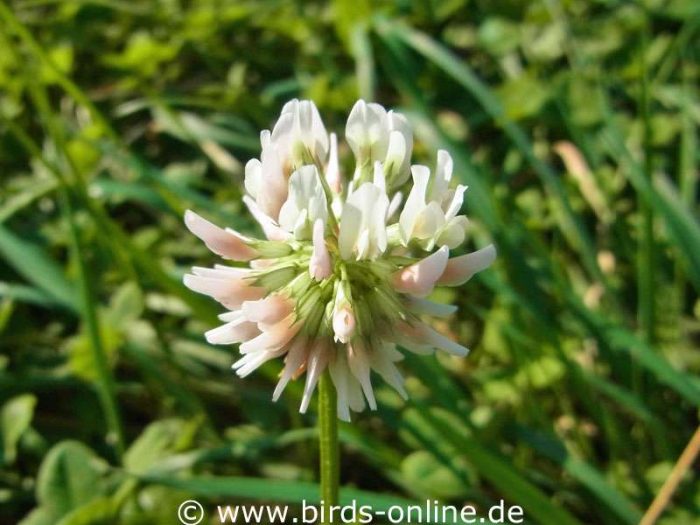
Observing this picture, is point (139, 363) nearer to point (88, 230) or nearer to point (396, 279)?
point (88, 230)

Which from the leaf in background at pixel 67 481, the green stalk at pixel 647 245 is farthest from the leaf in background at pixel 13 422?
the green stalk at pixel 647 245

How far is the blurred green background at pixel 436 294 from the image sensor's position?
151 centimetres

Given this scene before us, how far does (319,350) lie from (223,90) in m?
1.56

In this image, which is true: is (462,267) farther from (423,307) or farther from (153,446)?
(153,446)

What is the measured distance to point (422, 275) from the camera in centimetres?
85

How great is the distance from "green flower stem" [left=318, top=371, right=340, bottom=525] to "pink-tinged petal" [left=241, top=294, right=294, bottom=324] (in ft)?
0.26

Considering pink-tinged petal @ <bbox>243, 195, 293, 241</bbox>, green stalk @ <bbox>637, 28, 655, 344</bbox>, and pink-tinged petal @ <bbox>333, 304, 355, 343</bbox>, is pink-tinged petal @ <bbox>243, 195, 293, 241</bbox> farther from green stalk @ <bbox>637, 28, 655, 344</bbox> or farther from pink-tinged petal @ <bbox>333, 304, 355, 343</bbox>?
green stalk @ <bbox>637, 28, 655, 344</bbox>

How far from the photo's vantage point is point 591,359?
1.74 metres

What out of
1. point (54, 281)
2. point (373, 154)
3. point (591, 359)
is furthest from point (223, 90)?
point (373, 154)

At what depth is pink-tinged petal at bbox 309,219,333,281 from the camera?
2.71 feet

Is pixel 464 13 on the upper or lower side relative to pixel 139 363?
upper
